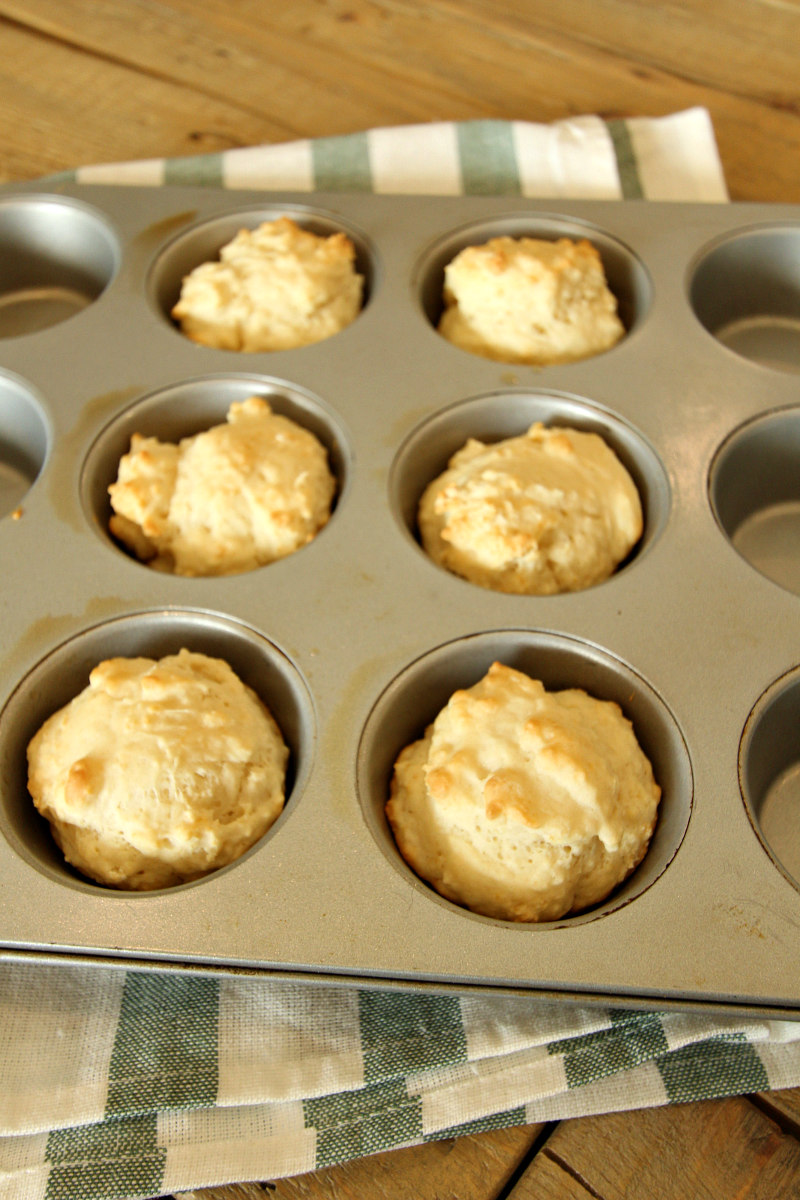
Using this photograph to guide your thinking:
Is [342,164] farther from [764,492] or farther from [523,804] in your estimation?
[523,804]

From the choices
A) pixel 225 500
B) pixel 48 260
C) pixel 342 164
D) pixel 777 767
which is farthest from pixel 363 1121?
pixel 342 164

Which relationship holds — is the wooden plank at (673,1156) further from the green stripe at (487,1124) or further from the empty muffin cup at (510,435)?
the empty muffin cup at (510,435)

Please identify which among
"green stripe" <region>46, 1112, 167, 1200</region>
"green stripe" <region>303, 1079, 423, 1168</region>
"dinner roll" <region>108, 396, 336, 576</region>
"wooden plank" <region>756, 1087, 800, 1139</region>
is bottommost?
"green stripe" <region>46, 1112, 167, 1200</region>

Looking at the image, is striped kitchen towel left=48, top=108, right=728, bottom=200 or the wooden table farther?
the wooden table

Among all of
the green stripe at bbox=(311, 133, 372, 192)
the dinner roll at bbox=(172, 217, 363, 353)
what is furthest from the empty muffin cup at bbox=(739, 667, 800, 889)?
the green stripe at bbox=(311, 133, 372, 192)

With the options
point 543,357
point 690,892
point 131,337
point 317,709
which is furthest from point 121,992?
point 543,357

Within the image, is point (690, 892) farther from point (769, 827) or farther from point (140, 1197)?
point (140, 1197)

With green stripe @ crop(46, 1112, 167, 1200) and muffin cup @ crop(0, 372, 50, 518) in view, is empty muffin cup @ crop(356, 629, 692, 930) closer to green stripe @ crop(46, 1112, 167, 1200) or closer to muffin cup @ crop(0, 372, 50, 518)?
green stripe @ crop(46, 1112, 167, 1200)
